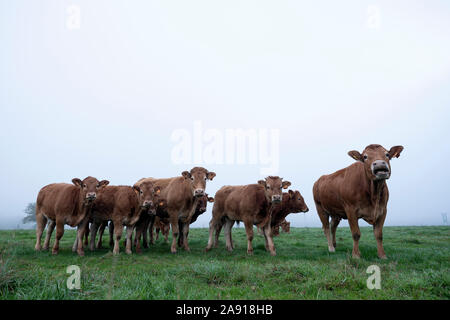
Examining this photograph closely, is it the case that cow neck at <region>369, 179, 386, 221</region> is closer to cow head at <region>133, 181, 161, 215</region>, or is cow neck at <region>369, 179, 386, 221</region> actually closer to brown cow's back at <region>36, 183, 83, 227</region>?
cow head at <region>133, 181, 161, 215</region>

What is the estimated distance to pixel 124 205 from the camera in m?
10.1

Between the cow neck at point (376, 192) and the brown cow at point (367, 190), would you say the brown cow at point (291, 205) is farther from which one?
the cow neck at point (376, 192)

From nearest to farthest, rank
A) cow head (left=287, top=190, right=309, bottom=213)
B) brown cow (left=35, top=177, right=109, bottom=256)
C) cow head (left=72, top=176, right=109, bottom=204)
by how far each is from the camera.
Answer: cow head (left=72, top=176, right=109, bottom=204)
brown cow (left=35, top=177, right=109, bottom=256)
cow head (left=287, top=190, right=309, bottom=213)

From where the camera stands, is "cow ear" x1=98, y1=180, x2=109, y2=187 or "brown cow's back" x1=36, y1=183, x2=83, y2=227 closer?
"brown cow's back" x1=36, y1=183, x2=83, y2=227

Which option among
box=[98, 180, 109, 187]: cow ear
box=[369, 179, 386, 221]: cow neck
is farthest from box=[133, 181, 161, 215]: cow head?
box=[369, 179, 386, 221]: cow neck

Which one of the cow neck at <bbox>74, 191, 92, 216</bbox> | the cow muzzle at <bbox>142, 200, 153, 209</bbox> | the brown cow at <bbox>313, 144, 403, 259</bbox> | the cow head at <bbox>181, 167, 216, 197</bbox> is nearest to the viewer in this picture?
the brown cow at <bbox>313, 144, 403, 259</bbox>

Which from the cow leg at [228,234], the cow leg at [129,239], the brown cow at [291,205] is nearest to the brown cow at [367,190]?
the cow leg at [228,234]

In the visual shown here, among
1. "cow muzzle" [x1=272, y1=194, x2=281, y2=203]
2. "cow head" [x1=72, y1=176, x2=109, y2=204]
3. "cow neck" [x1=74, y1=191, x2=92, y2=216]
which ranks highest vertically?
"cow head" [x1=72, y1=176, x2=109, y2=204]

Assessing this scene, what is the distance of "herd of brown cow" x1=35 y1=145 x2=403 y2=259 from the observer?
804 cm

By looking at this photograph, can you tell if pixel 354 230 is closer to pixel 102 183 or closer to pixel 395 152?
pixel 395 152
